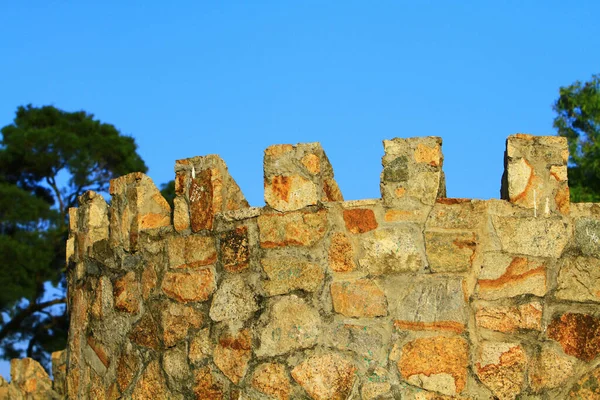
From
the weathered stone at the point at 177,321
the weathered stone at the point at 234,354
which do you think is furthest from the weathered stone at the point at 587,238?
the weathered stone at the point at 177,321

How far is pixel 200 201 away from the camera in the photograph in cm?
550

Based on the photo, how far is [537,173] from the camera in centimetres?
498

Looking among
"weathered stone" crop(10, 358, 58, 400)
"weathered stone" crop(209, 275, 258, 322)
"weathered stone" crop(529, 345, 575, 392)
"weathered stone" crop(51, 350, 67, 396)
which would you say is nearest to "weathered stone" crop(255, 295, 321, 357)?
"weathered stone" crop(209, 275, 258, 322)

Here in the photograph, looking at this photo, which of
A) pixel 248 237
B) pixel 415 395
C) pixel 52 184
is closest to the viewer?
pixel 415 395

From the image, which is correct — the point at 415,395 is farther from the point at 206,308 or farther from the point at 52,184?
the point at 52,184

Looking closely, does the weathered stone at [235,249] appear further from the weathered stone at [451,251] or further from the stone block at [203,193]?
the weathered stone at [451,251]

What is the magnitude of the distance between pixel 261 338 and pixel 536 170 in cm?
170

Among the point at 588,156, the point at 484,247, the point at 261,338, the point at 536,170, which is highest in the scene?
the point at 588,156

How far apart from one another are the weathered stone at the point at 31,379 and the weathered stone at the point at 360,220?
139 inches

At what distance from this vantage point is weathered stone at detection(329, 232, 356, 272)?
499 cm

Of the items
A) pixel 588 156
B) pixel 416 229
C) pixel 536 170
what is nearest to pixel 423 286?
pixel 416 229

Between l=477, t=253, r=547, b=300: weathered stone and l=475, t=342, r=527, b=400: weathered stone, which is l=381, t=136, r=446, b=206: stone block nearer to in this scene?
l=477, t=253, r=547, b=300: weathered stone

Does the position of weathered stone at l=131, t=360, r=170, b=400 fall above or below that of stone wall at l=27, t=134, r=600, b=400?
below

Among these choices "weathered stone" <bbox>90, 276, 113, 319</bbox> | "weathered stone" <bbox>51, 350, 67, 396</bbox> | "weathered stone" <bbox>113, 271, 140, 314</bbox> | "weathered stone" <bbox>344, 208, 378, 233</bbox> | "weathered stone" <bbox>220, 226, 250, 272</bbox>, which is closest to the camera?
"weathered stone" <bbox>344, 208, 378, 233</bbox>
